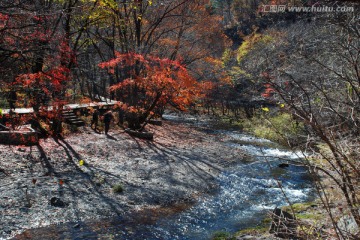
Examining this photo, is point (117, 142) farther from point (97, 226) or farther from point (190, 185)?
point (97, 226)

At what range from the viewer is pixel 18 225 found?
873 cm

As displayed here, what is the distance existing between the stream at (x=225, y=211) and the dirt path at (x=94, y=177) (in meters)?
0.67

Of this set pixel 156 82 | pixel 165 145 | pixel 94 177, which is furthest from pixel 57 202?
pixel 156 82

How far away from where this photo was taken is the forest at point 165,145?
3.95m

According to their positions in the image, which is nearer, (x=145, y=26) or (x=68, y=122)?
(x=68, y=122)

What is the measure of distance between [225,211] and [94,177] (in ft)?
16.4

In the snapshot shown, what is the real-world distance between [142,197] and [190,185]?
8.42 feet

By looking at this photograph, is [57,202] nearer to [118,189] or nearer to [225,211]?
[118,189]

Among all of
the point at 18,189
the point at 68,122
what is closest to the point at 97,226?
the point at 18,189

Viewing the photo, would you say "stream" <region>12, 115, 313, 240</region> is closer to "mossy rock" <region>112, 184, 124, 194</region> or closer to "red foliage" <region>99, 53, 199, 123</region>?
"mossy rock" <region>112, 184, 124, 194</region>

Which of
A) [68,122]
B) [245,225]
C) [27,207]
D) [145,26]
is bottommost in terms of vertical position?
[245,225]

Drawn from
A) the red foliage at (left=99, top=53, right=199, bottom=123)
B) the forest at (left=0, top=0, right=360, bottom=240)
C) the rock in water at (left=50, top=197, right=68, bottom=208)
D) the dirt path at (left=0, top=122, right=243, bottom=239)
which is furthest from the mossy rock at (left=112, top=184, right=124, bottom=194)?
the red foliage at (left=99, top=53, right=199, bottom=123)

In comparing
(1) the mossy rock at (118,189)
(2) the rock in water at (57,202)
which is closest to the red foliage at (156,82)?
(1) the mossy rock at (118,189)

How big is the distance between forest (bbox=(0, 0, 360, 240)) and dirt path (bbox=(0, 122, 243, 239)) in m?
0.06
